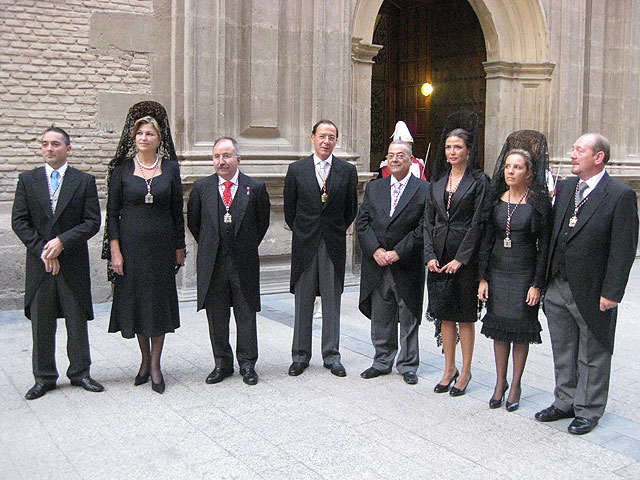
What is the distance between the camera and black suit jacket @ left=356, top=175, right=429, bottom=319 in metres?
5.56

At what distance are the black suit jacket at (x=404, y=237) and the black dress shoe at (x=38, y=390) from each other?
7.93 ft

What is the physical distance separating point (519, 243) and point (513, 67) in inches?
308

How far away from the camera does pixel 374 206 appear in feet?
18.8

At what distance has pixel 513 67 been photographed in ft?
39.0

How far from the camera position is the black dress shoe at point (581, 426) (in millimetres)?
4527

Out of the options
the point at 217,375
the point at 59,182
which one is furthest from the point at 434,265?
the point at 59,182

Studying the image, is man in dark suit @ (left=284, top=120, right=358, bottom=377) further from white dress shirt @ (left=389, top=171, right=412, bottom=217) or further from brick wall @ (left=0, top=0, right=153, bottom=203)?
brick wall @ (left=0, top=0, right=153, bottom=203)

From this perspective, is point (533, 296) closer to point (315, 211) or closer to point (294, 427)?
point (294, 427)

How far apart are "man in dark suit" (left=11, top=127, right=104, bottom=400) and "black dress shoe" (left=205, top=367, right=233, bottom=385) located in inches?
29.8

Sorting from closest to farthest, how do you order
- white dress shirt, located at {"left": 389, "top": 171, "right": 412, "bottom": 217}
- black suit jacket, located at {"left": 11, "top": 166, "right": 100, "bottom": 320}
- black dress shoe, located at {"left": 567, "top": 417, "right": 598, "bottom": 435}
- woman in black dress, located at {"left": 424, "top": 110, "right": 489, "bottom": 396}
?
black dress shoe, located at {"left": 567, "top": 417, "right": 598, "bottom": 435} < woman in black dress, located at {"left": 424, "top": 110, "right": 489, "bottom": 396} < black suit jacket, located at {"left": 11, "top": 166, "right": 100, "bottom": 320} < white dress shirt, located at {"left": 389, "top": 171, "right": 412, "bottom": 217}

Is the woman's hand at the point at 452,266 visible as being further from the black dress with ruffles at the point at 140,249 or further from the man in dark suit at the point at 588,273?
the black dress with ruffles at the point at 140,249

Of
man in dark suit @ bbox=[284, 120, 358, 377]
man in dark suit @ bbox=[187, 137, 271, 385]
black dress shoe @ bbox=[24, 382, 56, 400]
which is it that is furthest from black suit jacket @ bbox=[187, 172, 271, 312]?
black dress shoe @ bbox=[24, 382, 56, 400]

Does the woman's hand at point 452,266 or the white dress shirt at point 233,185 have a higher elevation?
the white dress shirt at point 233,185

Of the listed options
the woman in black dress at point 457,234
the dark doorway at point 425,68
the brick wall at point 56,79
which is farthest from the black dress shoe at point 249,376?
the dark doorway at point 425,68
